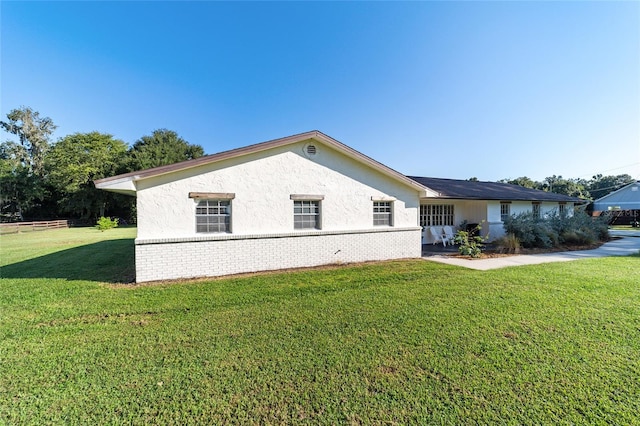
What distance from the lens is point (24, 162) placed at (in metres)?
43.8

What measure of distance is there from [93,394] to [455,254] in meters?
12.5

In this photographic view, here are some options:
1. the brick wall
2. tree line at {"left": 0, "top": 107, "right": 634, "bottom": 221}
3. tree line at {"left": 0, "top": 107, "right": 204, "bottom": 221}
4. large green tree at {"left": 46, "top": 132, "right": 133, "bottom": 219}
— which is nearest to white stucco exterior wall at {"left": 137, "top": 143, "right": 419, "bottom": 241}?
the brick wall

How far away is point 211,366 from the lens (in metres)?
3.41

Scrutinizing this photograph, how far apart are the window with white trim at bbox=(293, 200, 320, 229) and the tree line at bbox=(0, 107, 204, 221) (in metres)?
39.4

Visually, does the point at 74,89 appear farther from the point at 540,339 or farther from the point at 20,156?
the point at 20,156

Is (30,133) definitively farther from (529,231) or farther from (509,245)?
(529,231)

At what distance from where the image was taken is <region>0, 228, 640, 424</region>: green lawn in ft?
8.72

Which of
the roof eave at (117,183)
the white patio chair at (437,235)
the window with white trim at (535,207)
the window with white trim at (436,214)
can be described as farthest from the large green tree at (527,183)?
the roof eave at (117,183)

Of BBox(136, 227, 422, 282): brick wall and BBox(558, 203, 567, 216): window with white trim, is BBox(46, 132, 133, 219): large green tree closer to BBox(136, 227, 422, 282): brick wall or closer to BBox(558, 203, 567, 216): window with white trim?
BBox(136, 227, 422, 282): brick wall

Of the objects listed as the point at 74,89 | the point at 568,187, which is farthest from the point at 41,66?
the point at 568,187

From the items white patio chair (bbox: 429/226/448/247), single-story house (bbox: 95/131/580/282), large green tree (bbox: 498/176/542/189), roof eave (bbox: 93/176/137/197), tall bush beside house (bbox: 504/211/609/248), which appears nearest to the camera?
roof eave (bbox: 93/176/137/197)

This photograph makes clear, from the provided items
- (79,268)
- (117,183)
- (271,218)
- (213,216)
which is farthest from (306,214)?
(79,268)

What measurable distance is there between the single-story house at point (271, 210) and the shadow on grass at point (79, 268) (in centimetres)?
196

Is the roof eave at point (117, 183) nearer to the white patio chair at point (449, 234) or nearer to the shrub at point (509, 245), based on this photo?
the white patio chair at point (449, 234)
